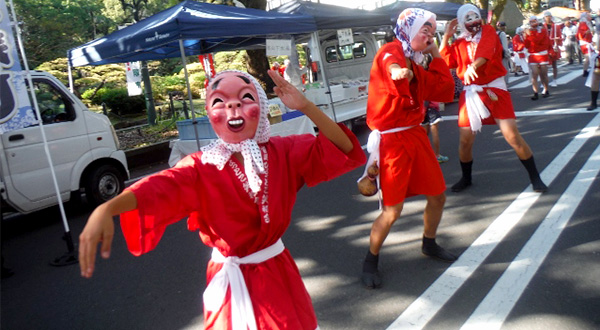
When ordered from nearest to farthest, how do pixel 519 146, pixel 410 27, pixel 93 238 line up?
pixel 93 238, pixel 410 27, pixel 519 146

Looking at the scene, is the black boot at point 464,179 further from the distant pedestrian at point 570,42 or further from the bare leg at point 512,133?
the distant pedestrian at point 570,42

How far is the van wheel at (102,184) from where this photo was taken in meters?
6.72

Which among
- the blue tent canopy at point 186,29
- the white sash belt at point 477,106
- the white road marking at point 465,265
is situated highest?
the blue tent canopy at point 186,29

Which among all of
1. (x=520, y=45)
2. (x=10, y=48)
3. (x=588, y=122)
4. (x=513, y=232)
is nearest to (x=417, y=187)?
(x=513, y=232)

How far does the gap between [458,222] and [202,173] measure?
3395 mm

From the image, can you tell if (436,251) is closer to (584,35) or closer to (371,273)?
(371,273)

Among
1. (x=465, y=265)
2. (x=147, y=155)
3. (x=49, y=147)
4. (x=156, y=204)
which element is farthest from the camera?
(x=147, y=155)

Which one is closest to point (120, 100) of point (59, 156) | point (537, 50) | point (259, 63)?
point (259, 63)

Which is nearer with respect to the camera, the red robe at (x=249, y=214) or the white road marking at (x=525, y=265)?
the red robe at (x=249, y=214)

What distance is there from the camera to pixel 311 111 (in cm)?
183

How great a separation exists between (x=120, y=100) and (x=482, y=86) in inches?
544

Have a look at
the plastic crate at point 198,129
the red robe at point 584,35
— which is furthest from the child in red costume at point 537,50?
the plastic crate at point 198,129

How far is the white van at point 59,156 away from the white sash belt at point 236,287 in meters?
5.04

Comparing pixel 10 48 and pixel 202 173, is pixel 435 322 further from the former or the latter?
pixel 10 48
